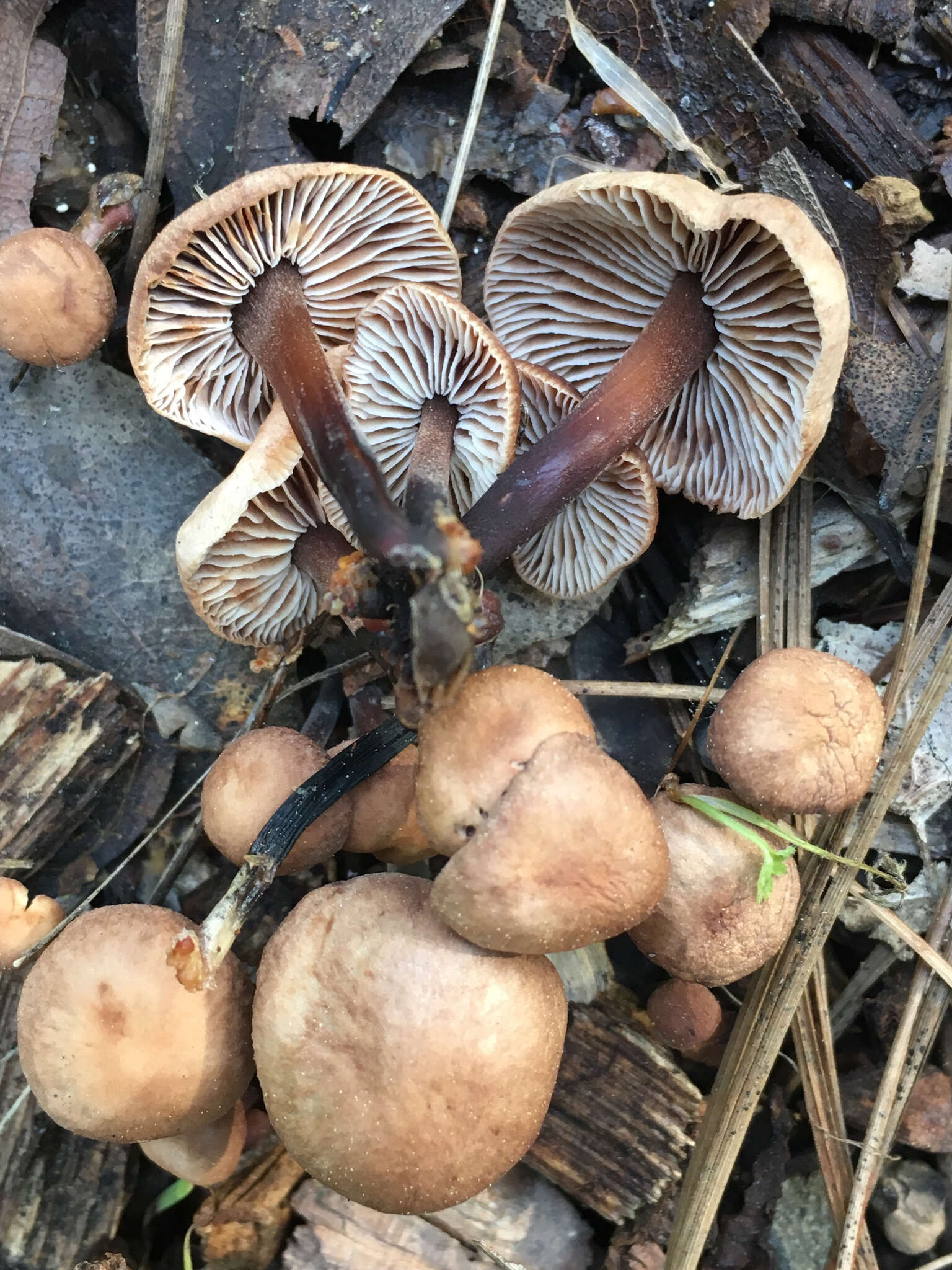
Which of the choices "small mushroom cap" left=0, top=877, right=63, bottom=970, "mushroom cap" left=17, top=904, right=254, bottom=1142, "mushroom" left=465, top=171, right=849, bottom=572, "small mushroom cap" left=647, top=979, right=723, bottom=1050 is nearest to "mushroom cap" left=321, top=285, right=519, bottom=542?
"mushroom" left=465, top=171, right=849, bottom=572

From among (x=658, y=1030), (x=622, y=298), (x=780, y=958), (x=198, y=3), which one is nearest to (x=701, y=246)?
(x=622, y=298)

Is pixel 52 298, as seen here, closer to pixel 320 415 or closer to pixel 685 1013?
pixel 320 415

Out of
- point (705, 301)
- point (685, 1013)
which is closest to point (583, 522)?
point (705, 301)

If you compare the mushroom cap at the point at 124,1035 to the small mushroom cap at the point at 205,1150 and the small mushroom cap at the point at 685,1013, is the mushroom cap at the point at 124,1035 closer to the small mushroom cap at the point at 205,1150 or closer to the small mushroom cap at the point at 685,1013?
the small mushroom cap at the point at 205,1150

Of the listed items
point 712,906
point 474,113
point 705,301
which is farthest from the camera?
point 474,113

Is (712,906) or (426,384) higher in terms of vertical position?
(426,384)
